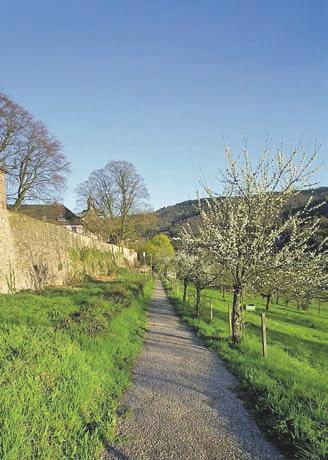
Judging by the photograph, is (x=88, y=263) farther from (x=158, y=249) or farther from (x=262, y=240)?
(x=158, y=249)

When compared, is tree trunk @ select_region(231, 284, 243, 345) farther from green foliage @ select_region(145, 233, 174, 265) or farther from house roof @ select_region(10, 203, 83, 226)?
green foliage @ select_region(145, 233, 174, 265)

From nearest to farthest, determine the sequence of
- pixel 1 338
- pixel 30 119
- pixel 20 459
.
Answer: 1. pixel 20 459
2. pixel 1 338
3. pixel 30 119

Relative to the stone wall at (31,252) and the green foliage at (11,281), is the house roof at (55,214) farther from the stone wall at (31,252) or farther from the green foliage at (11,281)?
the green foliage at (11,281)

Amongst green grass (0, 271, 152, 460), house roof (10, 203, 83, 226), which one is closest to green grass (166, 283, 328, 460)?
green grass (0, 271, 152, 460)

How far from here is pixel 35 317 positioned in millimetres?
9328

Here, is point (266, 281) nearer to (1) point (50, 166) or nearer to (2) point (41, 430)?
(2) point (41, 430)

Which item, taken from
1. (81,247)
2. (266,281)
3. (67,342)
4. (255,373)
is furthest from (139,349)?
(81,247)

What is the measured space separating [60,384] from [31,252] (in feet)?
45.2

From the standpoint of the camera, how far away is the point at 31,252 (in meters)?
17.5

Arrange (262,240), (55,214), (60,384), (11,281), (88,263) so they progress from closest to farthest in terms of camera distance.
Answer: (60,384), (262,240), (11,281), (88,263), (55,214)

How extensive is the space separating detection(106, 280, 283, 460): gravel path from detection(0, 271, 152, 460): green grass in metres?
0.33

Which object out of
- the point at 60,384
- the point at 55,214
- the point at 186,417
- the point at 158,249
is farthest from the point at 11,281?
the point at 158,249

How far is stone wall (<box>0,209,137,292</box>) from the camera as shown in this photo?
1501 centimetres

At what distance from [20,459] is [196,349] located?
655cm
